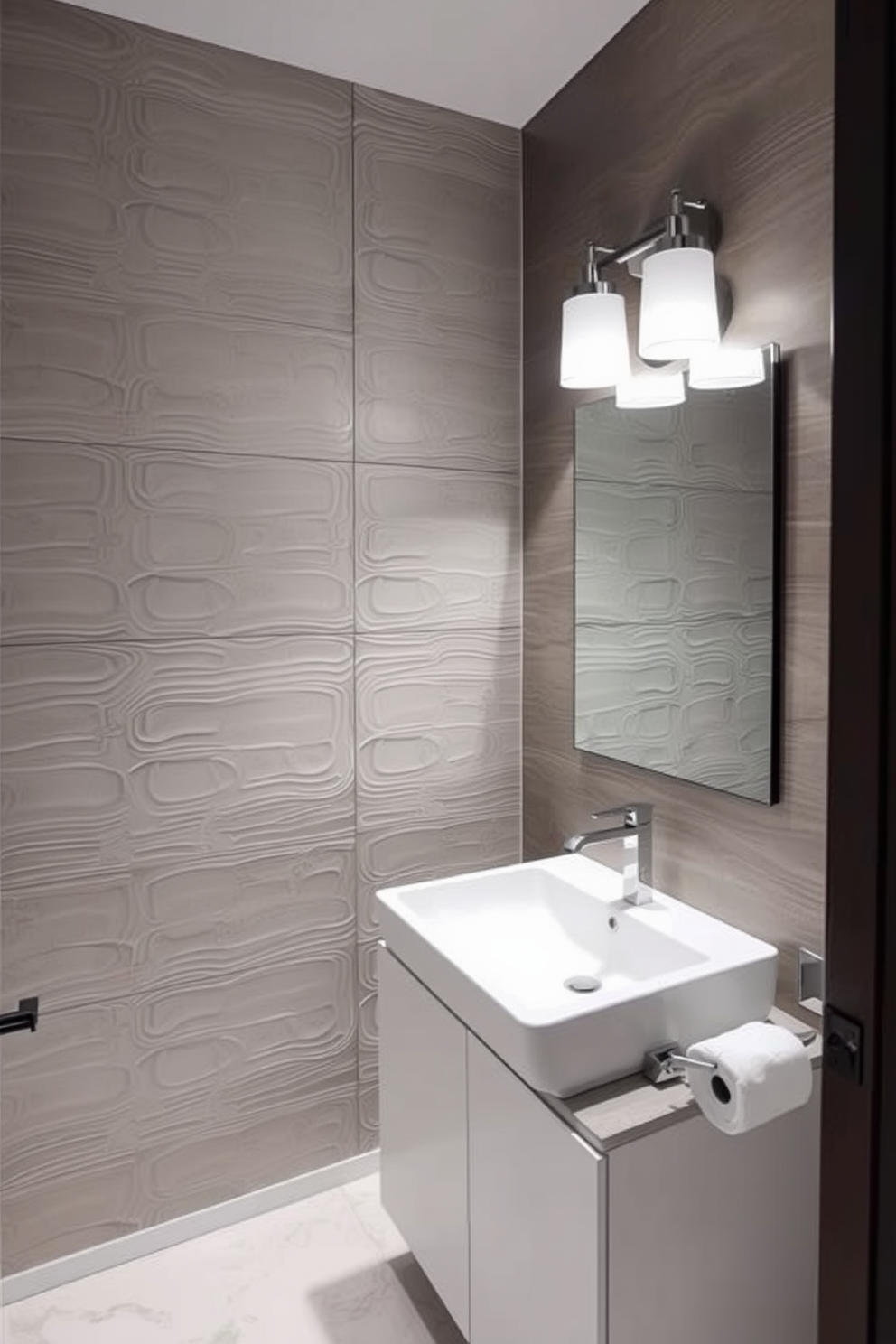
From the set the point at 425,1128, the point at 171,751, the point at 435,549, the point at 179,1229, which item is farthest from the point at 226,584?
the point at 179,1229

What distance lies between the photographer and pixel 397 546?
205 centimetres

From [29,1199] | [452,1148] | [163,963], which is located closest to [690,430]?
[452,1148]

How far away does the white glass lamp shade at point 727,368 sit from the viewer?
1.43 m

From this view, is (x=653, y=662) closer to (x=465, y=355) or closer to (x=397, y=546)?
(x=397, y=546)

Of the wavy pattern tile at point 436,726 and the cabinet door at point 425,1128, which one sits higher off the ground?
the wavy pattern tile at point 436,726

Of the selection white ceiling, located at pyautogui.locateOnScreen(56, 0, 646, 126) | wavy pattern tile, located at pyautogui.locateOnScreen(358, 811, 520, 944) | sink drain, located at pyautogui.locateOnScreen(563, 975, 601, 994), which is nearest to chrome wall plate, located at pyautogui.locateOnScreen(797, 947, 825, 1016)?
sink drain, located at pyautogui.locateOnScreen(563, 975, 601, 994)

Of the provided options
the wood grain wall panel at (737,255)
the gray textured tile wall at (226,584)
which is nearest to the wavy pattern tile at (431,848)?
the gray textured tile wall at (226,584)

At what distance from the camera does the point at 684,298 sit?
144cm

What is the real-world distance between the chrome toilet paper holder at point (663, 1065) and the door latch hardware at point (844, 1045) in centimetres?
52

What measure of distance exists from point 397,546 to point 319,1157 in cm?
148

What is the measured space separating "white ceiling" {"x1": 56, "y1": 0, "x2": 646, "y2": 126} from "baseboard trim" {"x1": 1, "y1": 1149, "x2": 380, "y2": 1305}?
2532mm

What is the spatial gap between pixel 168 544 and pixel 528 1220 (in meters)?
1.41

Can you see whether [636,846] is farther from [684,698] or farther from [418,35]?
[418,35]

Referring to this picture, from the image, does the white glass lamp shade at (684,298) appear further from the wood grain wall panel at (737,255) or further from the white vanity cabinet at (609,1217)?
the white vanity cabinet at (609,1217)
